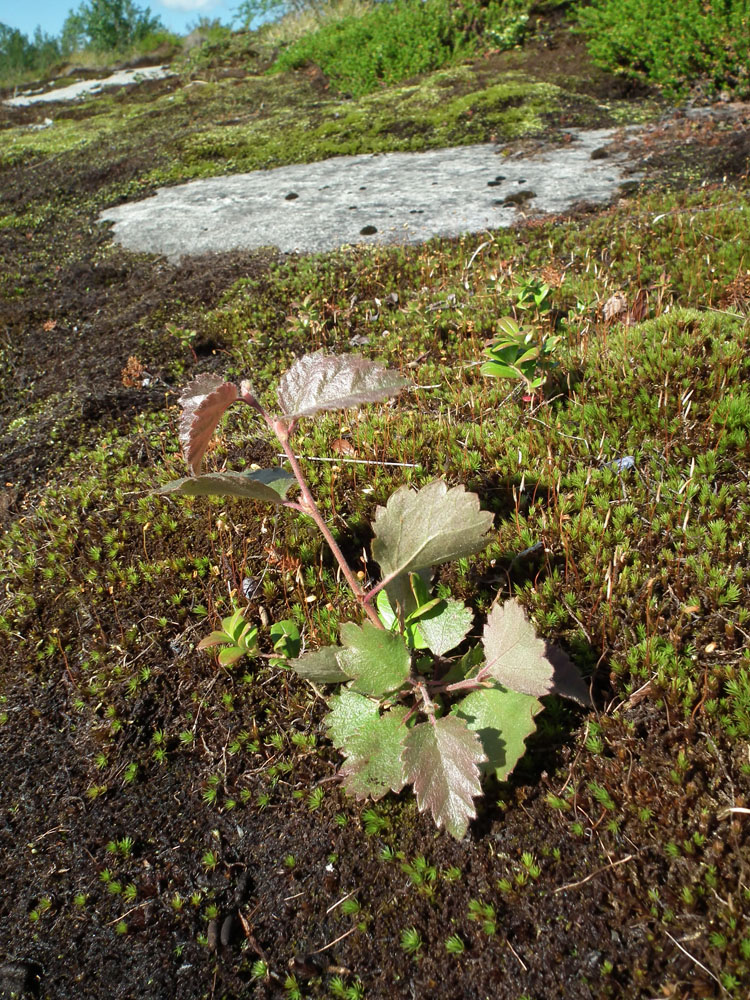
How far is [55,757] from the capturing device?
98.4 inches

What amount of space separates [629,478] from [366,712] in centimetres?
153

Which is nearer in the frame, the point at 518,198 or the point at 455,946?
the point at 455,946

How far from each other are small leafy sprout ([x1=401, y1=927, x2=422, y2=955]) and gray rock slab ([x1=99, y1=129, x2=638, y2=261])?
6.05 metres

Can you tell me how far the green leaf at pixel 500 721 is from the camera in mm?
1937

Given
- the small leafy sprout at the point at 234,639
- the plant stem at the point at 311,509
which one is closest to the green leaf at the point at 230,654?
the small leafy sprout at the point at 234,639

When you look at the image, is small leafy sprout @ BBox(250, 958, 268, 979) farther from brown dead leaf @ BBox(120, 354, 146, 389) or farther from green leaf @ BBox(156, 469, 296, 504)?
brown dead leaf @ BBox(120, 354, 146, 389)

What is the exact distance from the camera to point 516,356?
3307 millimetres

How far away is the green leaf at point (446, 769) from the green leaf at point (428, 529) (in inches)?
19.8

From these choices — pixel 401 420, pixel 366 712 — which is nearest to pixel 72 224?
pixel 401 420

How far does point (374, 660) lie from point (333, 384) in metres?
0.86

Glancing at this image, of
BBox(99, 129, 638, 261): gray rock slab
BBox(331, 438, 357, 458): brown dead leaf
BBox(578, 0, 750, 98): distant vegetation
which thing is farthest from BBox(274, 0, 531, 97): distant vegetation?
BBox(331, 438, 357, 458): brown dead leaf

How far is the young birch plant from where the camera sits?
1.86 metres

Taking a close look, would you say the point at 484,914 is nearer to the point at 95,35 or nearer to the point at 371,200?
the point at 371,200

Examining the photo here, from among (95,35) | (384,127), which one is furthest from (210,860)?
(95,35)
